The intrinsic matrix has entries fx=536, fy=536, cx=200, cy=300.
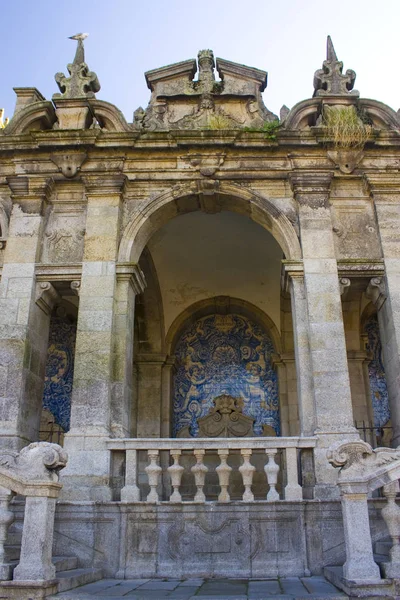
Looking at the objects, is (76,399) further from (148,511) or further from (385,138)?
(385,138)

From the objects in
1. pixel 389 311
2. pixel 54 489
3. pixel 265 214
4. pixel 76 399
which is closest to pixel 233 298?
pixel 265 214

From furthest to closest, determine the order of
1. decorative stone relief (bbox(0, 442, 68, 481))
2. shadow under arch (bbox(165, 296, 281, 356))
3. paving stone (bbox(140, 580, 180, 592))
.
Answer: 1. shadow under arch (bbox(165, 296, 281, 356))
2. paving stone (bbox(140, 580, 180, 592))
3. decorative stone relief (bbox(0, 442, 68, 481))

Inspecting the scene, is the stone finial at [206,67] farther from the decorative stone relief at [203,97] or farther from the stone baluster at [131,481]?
the stone baluster at [131,481]

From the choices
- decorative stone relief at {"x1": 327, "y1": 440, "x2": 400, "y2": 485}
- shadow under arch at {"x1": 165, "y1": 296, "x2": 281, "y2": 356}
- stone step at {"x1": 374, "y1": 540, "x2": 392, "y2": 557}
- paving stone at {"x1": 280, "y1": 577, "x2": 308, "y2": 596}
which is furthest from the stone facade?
decorative stone relief at {"x1": 327, "y1": 440, "x2": 400, "y2": 485}

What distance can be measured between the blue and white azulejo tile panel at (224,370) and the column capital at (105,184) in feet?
15.5

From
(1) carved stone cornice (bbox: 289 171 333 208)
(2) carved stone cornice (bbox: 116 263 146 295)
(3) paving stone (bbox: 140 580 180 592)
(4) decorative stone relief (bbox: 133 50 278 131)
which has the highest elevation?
(4) decorative stone relief (bbox: 133 50 278 131)

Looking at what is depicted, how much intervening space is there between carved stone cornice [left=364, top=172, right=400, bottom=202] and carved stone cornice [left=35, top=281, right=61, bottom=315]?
5.18 m

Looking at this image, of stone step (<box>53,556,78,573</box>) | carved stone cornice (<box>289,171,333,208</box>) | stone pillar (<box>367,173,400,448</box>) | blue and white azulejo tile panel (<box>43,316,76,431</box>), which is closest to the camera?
stone step (<box>53,556,78,573</box>)

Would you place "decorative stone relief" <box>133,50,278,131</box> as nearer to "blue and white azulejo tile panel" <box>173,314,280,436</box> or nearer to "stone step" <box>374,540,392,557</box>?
"blue and white azulejo tile panel" <box>173,314,280,436</box>

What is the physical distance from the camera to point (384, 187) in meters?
8.40

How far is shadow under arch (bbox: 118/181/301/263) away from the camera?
822 centimetres

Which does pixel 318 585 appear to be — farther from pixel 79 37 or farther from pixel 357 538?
pixel 79 37

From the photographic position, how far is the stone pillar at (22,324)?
730 cm

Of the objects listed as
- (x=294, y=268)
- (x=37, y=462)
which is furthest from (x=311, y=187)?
(x=37, y=462)
